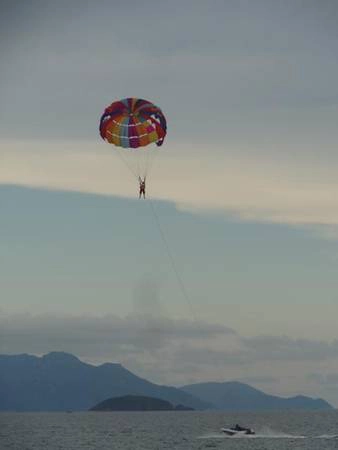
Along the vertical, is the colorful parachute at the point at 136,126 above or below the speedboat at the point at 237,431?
above

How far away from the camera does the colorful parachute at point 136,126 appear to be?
260 feet

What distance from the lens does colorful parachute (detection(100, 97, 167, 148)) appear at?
7938 cm

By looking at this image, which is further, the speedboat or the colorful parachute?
the speedboat

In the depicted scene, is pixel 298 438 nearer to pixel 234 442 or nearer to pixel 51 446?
pixel 234 442

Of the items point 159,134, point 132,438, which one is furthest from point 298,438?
point 159,134

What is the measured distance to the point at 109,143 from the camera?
259 feet

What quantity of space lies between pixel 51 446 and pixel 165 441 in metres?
19.8

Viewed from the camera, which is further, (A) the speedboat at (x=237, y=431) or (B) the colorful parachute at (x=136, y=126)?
(A) the speedboat at (x=237, y=431)

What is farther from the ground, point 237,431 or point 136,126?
point 136,126

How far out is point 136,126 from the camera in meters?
79.8

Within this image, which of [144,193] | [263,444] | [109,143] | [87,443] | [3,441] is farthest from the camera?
[3,441]

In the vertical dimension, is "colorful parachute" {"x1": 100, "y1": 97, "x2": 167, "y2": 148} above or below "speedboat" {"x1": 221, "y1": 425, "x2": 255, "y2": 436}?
above

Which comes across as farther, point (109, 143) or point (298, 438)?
point (298, 438)

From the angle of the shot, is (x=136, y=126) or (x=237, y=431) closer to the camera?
(x=136, y=126)
